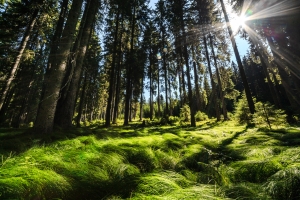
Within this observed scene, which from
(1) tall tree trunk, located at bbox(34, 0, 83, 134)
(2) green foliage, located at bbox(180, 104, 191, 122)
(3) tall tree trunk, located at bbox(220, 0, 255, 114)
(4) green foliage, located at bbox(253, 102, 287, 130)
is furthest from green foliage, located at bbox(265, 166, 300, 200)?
(2) green foliage, located at bbox(180, 104, 191, 122)

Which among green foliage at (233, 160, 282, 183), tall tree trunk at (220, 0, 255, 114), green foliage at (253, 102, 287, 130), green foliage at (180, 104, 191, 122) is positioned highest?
tall tree trunk at (220, 0, 255, 114)

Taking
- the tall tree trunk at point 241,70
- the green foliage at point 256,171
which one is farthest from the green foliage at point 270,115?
the green foliage at point 256,171

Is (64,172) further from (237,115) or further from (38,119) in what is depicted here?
(237,115)

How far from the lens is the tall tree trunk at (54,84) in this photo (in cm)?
504

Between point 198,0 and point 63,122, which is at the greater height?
point 198,0

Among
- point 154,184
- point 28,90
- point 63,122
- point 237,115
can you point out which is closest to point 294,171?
point 154,184

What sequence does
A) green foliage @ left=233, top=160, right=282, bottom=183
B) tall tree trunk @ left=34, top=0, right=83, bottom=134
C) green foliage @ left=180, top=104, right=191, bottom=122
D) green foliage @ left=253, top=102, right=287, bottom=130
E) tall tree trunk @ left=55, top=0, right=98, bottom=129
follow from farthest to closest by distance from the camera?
green foliage @ left=180, top=104, right=191, bottom=122, green foliage @ left=253, top=102, right=287, bottom=130, tall tree trunk @ left=55, top=0, right=98, bottom=129, tall tree trunk @ left=34, top=0, right=83, bottom=134, green foliage @ left=233, top=160, right=282, bottom=183

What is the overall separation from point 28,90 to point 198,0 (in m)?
23.4

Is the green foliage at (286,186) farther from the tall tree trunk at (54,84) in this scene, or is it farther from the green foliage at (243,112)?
the green foliage at (243,112)

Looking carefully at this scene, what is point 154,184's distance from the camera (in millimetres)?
1827

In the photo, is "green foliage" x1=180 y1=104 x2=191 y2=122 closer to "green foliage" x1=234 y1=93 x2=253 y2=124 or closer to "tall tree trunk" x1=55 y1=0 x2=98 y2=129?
"green foliage" x1=234 y1=93 x2=253 y2=124

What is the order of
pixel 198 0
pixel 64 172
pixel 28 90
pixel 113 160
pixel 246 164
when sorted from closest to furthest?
pixel 64 172, pixel 246 164, pixel 113 160, pixel 198 0, pixel 28 90

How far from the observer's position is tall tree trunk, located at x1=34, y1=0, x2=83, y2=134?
16.5 ft

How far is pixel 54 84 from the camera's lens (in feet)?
17.5
